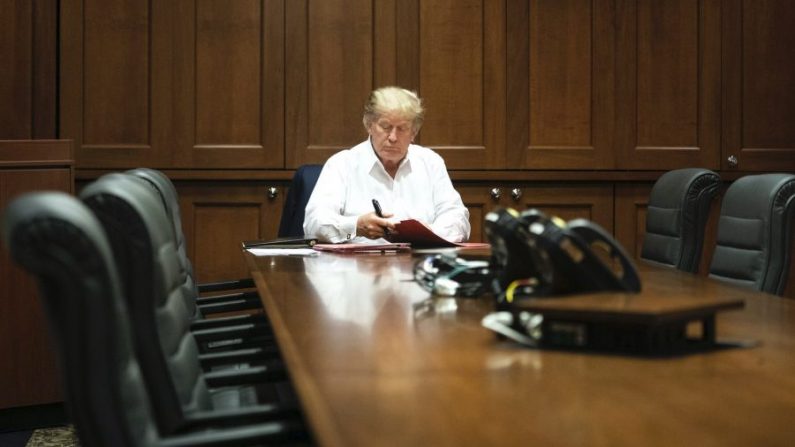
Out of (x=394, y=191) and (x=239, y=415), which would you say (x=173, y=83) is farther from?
(x=239, y=415)

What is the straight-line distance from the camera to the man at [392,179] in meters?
3.95

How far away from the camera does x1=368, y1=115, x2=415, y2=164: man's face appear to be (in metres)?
4.02

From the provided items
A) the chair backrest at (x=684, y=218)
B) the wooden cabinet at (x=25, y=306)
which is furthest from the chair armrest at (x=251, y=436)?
the wooden cabinet at (x=25, y=306)

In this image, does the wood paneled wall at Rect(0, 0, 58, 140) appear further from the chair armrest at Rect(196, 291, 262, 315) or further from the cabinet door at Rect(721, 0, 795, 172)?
the cabinet door at Rect(721, 0, 795, 172)

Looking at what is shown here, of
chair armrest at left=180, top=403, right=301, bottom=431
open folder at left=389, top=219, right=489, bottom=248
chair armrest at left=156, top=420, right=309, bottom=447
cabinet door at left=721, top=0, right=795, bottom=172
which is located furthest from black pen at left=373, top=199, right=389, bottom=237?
cabinet door at left=721, top=0, right=795, bottom=172

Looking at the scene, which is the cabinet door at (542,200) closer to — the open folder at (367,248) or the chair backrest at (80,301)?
the open folder at (367,248)

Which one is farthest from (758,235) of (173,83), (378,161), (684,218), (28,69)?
(28,69)

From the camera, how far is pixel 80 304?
1113 mm

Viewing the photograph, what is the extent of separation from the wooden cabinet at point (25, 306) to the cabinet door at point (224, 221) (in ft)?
3.28

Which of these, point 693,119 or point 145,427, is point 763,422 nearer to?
point 145,427

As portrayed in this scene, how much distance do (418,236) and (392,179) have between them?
80 cm

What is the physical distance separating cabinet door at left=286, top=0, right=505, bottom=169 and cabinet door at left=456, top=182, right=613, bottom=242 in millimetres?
141

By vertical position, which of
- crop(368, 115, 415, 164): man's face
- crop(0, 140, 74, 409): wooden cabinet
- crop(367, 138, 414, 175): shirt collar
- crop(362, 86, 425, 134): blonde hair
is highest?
crop(362, 86, 425, 134): blonde hair

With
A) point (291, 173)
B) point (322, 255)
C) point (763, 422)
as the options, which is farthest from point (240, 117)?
point (763, 422)
